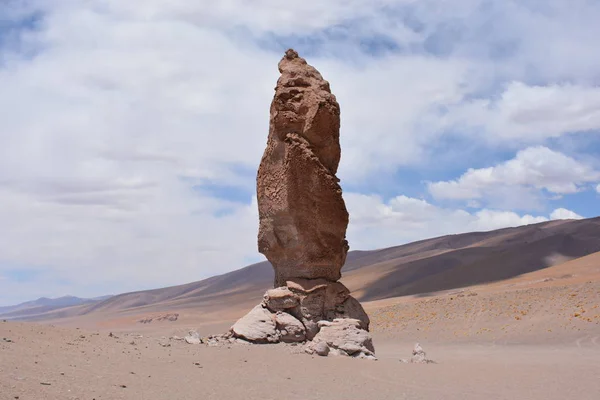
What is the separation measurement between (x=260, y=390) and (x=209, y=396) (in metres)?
1.01

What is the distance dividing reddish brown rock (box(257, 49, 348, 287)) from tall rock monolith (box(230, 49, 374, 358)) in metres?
0.02

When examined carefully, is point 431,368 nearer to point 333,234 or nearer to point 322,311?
point 322,311

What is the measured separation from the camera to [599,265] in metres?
44.3

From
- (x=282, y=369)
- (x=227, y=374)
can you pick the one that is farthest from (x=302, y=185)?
(x=227, y=374)

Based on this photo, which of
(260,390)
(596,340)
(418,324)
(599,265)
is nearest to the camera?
(260,390)

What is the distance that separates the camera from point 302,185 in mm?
13766

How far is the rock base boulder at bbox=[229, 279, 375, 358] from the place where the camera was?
12.5m

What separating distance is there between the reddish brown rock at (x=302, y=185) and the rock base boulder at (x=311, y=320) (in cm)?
52

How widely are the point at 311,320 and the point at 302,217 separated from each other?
228 cm

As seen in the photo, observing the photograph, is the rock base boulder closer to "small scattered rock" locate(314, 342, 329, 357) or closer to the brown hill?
"small scattered rock" locate(314, 342, 329, 357)

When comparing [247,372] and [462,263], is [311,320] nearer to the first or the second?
[247,372]

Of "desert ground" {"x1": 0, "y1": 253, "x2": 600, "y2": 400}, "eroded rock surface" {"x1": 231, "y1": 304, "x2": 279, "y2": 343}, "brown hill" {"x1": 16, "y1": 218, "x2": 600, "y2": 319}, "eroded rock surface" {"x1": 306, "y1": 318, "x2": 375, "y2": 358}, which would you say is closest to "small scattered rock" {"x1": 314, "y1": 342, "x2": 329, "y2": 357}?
"eroded rock surface" {"x1": 306, "y1": 318, "x2": 375, "y2": 358}

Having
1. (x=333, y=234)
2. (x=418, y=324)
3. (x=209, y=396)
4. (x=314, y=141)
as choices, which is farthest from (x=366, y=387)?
(x=418, y=324)

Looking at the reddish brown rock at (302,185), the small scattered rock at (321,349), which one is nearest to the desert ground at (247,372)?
the small scattered rock at (321,349)
